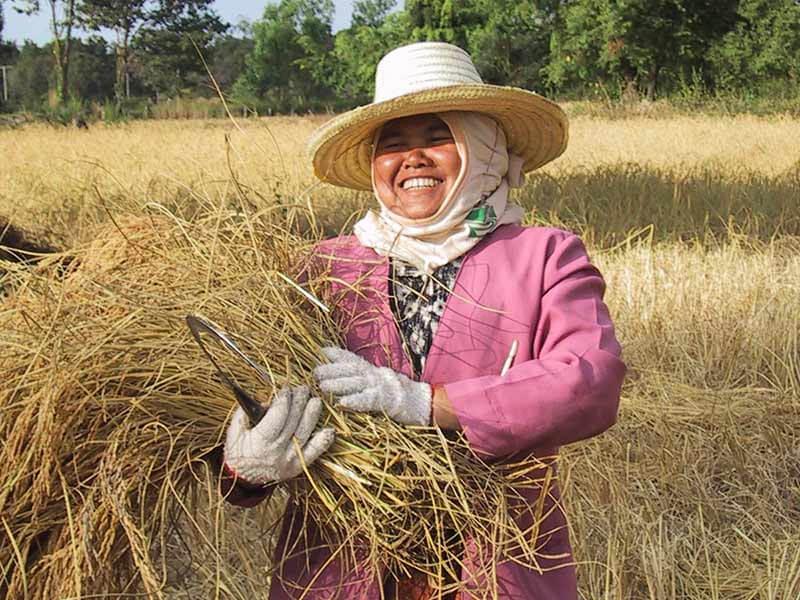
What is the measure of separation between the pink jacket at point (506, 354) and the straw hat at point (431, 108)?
0.73 feet

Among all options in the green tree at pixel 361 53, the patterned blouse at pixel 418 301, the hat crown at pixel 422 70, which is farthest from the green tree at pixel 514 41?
the patterned blouse at pixel 418 301

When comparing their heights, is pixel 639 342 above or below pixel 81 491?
below

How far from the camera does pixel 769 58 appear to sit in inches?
1201

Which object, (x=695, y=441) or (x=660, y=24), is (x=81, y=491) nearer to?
(x=695, y=441)

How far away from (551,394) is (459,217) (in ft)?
1.19

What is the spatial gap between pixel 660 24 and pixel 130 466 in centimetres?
2998

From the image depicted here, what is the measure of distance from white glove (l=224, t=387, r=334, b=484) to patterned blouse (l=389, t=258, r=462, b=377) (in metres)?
0.27

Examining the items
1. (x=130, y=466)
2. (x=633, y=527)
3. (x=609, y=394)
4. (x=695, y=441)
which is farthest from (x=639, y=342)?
(x=130, y=466)

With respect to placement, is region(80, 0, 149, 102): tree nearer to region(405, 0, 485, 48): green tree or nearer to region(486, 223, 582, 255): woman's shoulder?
region(405, 0, 485, 48): green tree

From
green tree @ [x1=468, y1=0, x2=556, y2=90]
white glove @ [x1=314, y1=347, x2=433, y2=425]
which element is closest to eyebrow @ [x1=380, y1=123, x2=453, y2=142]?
white glove @ [x1=314, y1=347, x2=433, y2=425]

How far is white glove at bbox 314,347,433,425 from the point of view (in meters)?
1.30

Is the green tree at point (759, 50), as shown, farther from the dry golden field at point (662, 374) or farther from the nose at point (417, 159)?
the nose at point (417, 159)

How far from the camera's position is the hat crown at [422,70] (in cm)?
160

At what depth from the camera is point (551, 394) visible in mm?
1323
